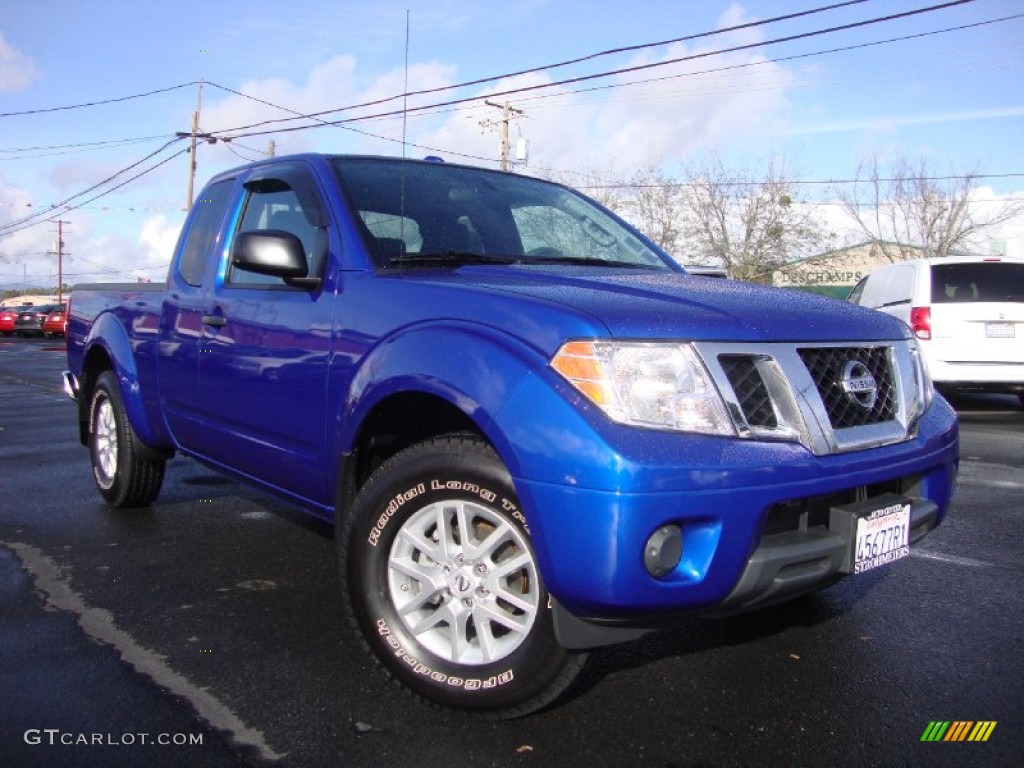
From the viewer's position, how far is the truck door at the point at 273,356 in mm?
3346

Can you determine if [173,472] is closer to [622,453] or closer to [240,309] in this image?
[240,309]

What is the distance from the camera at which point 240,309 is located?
12.6 feet

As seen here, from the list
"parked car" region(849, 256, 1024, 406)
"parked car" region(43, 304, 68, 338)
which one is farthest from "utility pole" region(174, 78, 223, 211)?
"parked car" region(849, 256, 1024, 406)

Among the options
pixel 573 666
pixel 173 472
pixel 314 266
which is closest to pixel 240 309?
pixel 314 266

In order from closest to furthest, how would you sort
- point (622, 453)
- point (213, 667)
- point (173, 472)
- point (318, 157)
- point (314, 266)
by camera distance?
point (622, 453), point (213, 667), point (314, 266), point (318, 157), point (173, 472)

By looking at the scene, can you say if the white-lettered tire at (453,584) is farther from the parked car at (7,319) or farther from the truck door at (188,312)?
the parked car at (7,319)

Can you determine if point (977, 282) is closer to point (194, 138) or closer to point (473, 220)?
point (473, 220)

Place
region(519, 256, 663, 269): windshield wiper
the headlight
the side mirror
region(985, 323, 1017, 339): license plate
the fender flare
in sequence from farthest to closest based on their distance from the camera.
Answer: region(985, 323, 1017, 339): license plate, the fender flare, region(519, 256, 663, 269): windshield wiper, the side mirror, the headlight

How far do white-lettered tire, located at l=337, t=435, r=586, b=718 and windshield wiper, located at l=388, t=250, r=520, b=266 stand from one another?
0.83 metres

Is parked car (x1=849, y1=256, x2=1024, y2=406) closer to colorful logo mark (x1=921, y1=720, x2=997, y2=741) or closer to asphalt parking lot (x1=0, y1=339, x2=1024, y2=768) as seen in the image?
asphalt parking lot (x1=0, y1=339, x2=1024, y2=768)

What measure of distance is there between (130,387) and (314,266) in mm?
1981

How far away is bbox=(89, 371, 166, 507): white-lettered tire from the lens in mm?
5094

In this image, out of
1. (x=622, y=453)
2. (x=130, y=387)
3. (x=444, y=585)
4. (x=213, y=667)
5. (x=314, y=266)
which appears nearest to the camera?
(x=622, y=453)

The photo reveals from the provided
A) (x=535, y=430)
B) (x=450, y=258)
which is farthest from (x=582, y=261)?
(x=535, y=430)
